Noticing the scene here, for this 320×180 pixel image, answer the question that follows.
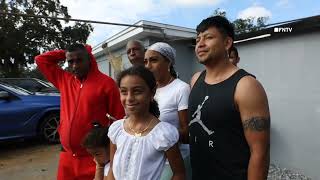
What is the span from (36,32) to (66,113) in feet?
74.9

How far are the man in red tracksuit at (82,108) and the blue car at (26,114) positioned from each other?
4.69 meters

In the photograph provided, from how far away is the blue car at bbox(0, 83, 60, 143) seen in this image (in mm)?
7164

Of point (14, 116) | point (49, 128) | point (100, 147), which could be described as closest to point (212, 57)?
point (100, 147)

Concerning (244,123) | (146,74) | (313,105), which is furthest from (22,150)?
(244,123)

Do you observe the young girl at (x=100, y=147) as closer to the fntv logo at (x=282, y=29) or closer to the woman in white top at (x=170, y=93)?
the woman in white top at (x=170, y=93)

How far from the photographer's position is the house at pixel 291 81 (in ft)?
17.5

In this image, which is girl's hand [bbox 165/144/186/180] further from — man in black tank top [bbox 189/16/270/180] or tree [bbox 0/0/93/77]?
tree [bbox 0/0/93/77]

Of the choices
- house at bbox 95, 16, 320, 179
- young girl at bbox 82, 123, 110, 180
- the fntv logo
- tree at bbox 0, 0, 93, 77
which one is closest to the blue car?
house at bbox 95, 16, 320, 179

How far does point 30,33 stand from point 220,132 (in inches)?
953

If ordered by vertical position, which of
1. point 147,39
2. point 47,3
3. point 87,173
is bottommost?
point 87,173

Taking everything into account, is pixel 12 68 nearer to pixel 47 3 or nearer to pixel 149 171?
pixel 47 3

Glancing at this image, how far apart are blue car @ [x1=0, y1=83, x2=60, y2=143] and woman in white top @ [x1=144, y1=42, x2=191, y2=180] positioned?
5455 millimetres

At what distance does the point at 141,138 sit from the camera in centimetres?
202

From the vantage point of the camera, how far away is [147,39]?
10.0 m
